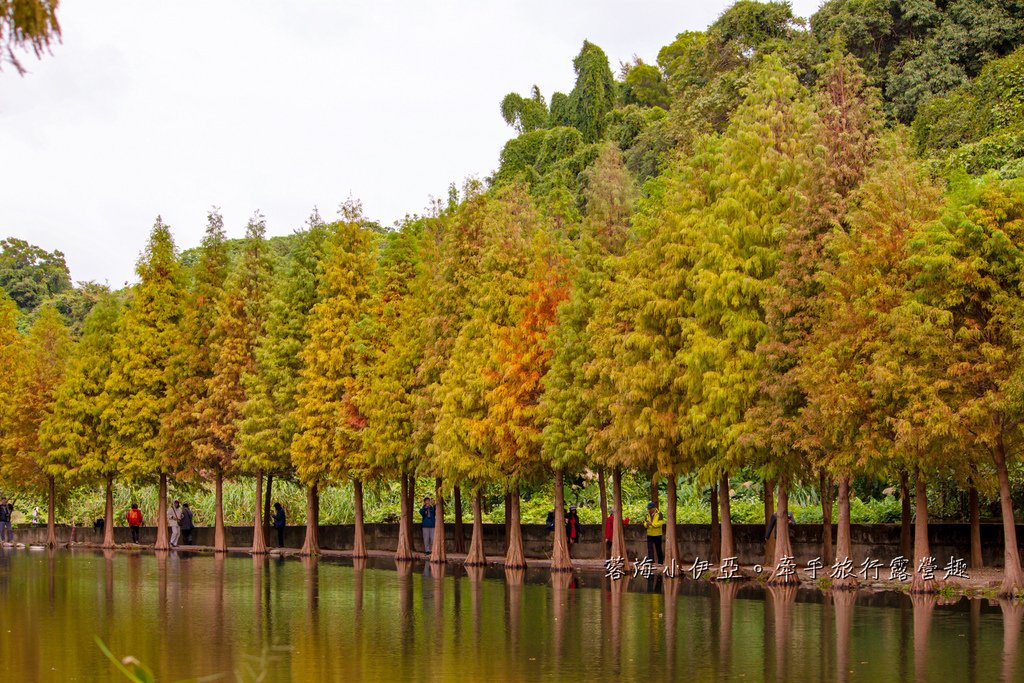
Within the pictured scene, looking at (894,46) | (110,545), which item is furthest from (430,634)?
(894,46)

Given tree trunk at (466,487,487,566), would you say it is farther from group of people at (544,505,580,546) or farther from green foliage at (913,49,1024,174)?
green foliage at (913,49,1024,174)

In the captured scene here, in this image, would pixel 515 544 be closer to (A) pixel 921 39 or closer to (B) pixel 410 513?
(B) pixel 410 513

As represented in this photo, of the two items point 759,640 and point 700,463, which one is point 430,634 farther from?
point 700,463

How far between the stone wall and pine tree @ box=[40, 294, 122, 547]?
3872 mm

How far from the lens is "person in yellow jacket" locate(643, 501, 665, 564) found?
4100 cm

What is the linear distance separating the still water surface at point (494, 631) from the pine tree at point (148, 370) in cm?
2418

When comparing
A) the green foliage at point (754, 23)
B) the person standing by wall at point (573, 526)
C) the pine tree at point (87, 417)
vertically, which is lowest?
the person standing by wall at point (573, 526)

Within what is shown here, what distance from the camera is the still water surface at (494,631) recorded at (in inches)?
707

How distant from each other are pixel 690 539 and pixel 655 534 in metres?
2.59

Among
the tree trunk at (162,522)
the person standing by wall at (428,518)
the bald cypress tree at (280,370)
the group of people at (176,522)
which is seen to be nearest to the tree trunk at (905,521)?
Answer: the person standing by wall at (428,518)

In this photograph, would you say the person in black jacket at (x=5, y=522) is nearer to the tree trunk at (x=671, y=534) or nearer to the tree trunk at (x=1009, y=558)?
the tree trunk at (x=671, y=534)

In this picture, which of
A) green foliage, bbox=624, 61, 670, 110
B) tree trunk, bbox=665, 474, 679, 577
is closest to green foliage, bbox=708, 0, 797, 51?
green foliage, bbox=624, 61, 670, 110

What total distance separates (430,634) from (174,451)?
131 ft

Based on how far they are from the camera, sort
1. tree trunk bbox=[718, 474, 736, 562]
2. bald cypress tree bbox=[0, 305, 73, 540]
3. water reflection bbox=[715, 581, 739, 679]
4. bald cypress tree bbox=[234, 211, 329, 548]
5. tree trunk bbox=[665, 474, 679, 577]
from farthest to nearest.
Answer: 1. bald cypress tree bbox=[0, 305, 73, 540]
2. bald cypress tree bbox=[234, 211, 329, 548]
3. tree trunk bbox=[665, 474, 679, 577]
4. tree trunk bbox=[718, 474, 736, 562]
5. water reflection bbox=[715, 581, 739, 679]
